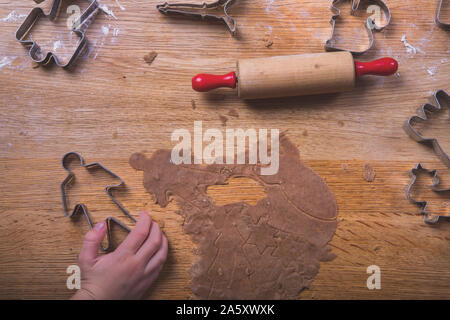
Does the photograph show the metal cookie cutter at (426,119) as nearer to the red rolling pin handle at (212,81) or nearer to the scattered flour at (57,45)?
the red rolling pin handle at (212,81)

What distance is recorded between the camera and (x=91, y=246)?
1.03 metres

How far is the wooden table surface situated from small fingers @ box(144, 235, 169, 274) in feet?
0.10

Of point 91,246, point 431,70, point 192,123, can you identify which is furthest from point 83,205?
point 431,70

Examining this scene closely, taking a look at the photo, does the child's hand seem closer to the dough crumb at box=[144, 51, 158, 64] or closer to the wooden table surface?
the wooden table surface

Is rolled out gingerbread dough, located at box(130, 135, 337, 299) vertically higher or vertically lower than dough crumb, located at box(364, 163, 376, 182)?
lower

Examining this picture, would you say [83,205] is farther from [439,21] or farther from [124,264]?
[439,21]

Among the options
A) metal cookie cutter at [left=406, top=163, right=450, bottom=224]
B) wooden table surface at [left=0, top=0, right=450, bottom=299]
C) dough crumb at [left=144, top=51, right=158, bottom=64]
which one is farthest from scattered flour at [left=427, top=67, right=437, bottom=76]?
dough crumb at [left=144, top=51, right=158, bottom=64]

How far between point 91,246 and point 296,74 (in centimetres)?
79

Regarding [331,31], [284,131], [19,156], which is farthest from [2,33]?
[331,31]

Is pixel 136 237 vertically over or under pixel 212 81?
under

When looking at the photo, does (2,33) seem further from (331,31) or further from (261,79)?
(331,31)

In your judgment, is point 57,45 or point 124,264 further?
point 57,45

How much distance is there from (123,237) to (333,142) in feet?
2.38

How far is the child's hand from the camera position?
40.0 inches
